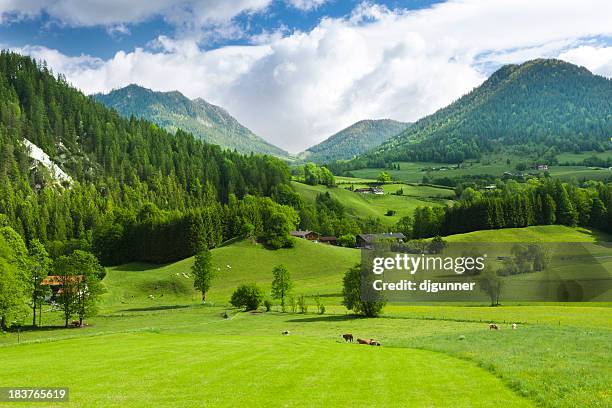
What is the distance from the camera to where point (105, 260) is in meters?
162

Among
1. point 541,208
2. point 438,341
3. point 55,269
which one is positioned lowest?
point 438,341

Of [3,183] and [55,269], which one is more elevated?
[3,183]

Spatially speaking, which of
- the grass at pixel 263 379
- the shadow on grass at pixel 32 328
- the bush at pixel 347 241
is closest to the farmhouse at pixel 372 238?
the bush at pixel 347 241

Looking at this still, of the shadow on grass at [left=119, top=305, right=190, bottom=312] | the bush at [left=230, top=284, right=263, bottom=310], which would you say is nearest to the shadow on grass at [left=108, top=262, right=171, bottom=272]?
the shadow on grass at [left=119, top=305, right=190, bottom=312]

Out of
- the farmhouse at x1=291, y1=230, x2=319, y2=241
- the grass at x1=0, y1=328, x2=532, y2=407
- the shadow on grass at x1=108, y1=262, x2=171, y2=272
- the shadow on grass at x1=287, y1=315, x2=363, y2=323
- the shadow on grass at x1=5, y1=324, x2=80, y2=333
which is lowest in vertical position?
the shadow on grass at x1=5, y1=324, x2=80, y2=333

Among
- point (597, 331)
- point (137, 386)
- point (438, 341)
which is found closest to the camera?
point (137, 386)

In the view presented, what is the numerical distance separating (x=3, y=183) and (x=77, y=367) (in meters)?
192

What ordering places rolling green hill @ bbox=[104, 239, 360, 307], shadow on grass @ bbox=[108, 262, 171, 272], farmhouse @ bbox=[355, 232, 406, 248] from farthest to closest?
farmhouse @ bbox=[355, 232, 406, 248] → shadow on grass @ bbox=[108, 262, 171, 272] → rolling green hill @ bbox=[104, 239, 360, 307]

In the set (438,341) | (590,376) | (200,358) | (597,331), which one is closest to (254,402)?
(200,358)

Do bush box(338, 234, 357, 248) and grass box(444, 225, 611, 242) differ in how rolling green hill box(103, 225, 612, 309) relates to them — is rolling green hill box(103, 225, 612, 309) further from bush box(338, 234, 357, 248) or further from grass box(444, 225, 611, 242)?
bush box(338, 234, 357, 248)

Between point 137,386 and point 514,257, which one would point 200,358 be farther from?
point 514,257

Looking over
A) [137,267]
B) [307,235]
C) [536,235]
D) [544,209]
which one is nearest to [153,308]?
[137,267]

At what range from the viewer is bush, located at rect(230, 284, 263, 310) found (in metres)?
97.4

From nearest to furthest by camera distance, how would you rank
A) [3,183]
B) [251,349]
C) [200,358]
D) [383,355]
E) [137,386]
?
[137,386] → [200,358] → [383,355] → [251,349] → [3,183]
